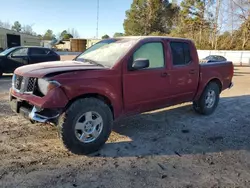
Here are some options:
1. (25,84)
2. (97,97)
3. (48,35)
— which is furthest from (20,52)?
(48,35)

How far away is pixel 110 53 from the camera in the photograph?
4465mm

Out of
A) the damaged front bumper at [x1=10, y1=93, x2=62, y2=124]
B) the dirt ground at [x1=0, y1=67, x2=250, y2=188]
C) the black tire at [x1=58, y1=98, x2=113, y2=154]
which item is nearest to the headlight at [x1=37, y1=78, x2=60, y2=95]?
the damaged front bumper at [x1=10, y1=93, x2=62, y2=124]

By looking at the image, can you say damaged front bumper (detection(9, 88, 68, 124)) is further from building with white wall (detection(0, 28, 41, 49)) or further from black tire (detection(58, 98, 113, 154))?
building with white wall (detection(0, 28, 41, 49))

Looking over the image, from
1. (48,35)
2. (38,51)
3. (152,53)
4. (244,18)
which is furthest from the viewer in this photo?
(48,35)

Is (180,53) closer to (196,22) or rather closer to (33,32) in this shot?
(196,22)

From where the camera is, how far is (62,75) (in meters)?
3.48

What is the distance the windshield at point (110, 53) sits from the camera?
4234 mm

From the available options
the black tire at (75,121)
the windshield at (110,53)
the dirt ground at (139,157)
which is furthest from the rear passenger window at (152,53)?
the dirt ground at (139,157)

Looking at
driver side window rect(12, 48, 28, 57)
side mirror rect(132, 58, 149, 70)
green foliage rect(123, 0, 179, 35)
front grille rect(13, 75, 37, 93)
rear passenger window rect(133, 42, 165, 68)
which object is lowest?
front grille rect(13, 75, 37, 93)

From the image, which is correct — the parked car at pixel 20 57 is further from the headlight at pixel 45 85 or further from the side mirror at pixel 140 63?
the side mirror at pixel 140 63

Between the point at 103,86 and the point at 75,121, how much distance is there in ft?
2.32

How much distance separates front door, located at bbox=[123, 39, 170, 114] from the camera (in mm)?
4227

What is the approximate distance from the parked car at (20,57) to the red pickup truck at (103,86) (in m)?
8.58

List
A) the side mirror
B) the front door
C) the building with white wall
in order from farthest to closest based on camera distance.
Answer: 1. the building with white wall
2. the front door
3. the side mirror
